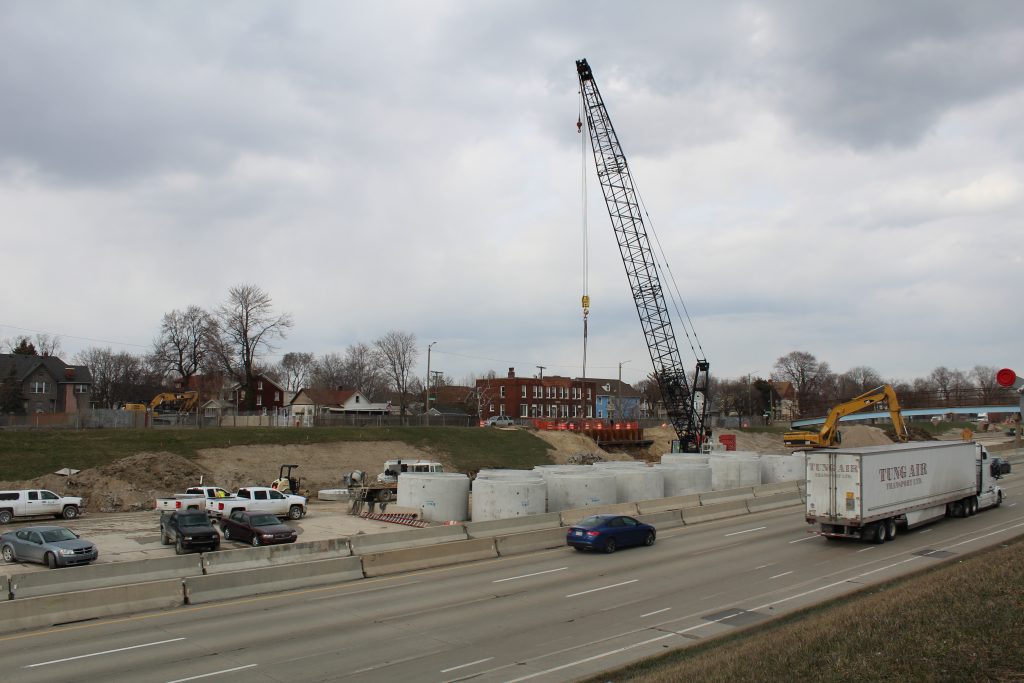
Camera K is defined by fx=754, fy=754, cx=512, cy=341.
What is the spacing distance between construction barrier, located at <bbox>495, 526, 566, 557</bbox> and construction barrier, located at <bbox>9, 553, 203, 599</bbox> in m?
9.62

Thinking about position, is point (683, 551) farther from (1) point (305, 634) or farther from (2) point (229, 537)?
(2) point (229, 537)

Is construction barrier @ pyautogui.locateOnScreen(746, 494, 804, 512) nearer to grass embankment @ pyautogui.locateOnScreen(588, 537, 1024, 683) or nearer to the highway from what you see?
the highway

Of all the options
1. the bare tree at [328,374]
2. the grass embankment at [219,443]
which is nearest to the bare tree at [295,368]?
the bare tree at [328,374]

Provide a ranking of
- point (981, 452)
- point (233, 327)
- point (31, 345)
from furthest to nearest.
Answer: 1. point (31, 345)
2. point (233, 327)
3. point (981, 452)

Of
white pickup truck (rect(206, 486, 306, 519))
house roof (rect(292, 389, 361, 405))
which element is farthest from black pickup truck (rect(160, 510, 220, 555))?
house roof (rect(292, 389, 361, 405))

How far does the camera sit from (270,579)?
66.4 feet

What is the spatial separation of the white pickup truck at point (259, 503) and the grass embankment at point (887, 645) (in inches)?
1005

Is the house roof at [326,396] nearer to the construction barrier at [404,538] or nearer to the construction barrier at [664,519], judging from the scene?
the construction barrier at [664,519]

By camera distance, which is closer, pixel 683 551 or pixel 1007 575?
pixel 1007 575

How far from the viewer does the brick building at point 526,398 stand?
131 meters

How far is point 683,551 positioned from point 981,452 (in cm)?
1685

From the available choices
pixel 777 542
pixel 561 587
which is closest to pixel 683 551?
pixel 777 542

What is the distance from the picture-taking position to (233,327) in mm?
86562

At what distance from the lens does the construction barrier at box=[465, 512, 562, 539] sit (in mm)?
28609
